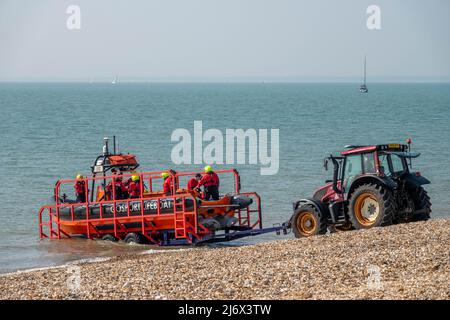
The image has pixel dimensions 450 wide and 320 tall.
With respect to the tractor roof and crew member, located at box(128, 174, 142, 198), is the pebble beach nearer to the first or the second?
the tractor roof

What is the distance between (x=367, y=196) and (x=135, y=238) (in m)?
5.78

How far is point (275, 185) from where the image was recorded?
32.6m

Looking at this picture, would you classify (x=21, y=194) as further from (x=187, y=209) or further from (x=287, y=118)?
(x=287, y=118)

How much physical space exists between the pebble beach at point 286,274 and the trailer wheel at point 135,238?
4.11 metres

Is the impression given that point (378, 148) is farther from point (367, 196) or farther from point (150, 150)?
point (150, 150)

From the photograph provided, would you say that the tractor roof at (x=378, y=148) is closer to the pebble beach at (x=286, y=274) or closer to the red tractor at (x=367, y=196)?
the red tractor at (x=367, y=196)

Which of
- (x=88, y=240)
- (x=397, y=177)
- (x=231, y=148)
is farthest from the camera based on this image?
(x=231, y=148)

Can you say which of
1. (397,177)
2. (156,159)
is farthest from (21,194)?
(397,177)

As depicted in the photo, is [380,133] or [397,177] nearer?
[397,177]

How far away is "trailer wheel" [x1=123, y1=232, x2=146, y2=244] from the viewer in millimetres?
21656

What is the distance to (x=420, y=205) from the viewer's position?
19688 millimetres

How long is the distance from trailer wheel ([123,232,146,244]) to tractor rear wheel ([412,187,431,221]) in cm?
640

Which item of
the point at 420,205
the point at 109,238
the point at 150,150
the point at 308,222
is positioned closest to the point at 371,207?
the point at 420,205

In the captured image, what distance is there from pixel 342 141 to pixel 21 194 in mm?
25128
